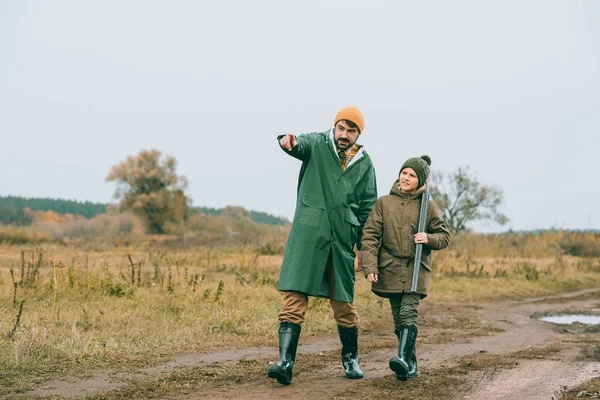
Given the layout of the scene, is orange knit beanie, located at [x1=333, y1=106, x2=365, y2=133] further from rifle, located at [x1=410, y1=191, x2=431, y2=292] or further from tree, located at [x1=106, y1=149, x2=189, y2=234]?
tree, located at [x1=106, y1=149, x2=189, y2=234]

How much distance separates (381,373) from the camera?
6.25 metres

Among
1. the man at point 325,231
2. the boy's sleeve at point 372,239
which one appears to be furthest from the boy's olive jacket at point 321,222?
the boy's sleeve at point 372,239

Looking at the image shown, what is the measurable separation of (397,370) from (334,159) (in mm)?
1776

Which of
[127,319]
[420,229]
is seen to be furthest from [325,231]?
[127,319]

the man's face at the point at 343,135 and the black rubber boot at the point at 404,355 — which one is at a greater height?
the man's face at the point at 343,135

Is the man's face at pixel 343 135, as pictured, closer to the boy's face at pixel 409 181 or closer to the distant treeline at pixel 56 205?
the boy's face at pixel 409 181

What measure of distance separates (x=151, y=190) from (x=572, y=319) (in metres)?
41.1

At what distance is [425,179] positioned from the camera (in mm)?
6016

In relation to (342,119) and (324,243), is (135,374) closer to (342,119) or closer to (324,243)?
(324,243)

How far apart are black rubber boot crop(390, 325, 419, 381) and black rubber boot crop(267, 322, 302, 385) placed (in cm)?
80

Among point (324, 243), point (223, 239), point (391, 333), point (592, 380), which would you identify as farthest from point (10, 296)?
point (223, 239)

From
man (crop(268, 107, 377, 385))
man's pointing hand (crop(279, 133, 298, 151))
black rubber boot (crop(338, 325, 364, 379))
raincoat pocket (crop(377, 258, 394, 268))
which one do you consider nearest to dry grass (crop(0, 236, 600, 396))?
man (crop(268, 107, 377, 385))

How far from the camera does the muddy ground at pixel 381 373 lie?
5301mm

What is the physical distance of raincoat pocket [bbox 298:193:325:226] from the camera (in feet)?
18.8
